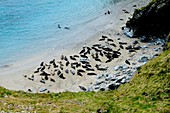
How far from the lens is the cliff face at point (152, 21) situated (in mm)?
43688

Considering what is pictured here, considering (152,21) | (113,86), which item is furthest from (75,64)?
(152,21)

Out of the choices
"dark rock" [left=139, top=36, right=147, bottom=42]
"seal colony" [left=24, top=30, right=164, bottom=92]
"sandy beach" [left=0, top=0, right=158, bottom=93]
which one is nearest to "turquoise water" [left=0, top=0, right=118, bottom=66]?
"sandy beach" [left=0, top=0, right=158, bottom=93]

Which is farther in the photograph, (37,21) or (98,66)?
(37,21)

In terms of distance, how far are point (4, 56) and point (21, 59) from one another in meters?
3.49

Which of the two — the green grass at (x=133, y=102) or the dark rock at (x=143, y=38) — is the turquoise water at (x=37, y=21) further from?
the green grass at (x=133, y=102)

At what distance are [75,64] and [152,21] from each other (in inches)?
608

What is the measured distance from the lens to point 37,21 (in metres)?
60.9

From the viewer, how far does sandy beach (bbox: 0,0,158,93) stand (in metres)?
34.7

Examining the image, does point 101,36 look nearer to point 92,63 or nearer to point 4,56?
point 92,63

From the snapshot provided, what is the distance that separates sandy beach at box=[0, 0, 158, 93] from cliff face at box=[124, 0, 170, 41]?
2249 mm

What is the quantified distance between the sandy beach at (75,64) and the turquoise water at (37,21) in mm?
4429

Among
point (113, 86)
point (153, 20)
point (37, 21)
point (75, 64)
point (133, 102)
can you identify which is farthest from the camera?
point (37, 21)

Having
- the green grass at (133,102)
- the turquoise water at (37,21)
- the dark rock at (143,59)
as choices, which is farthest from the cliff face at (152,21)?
the green grass at (133,102)

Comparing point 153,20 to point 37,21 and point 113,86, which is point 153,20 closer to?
point 113,86
